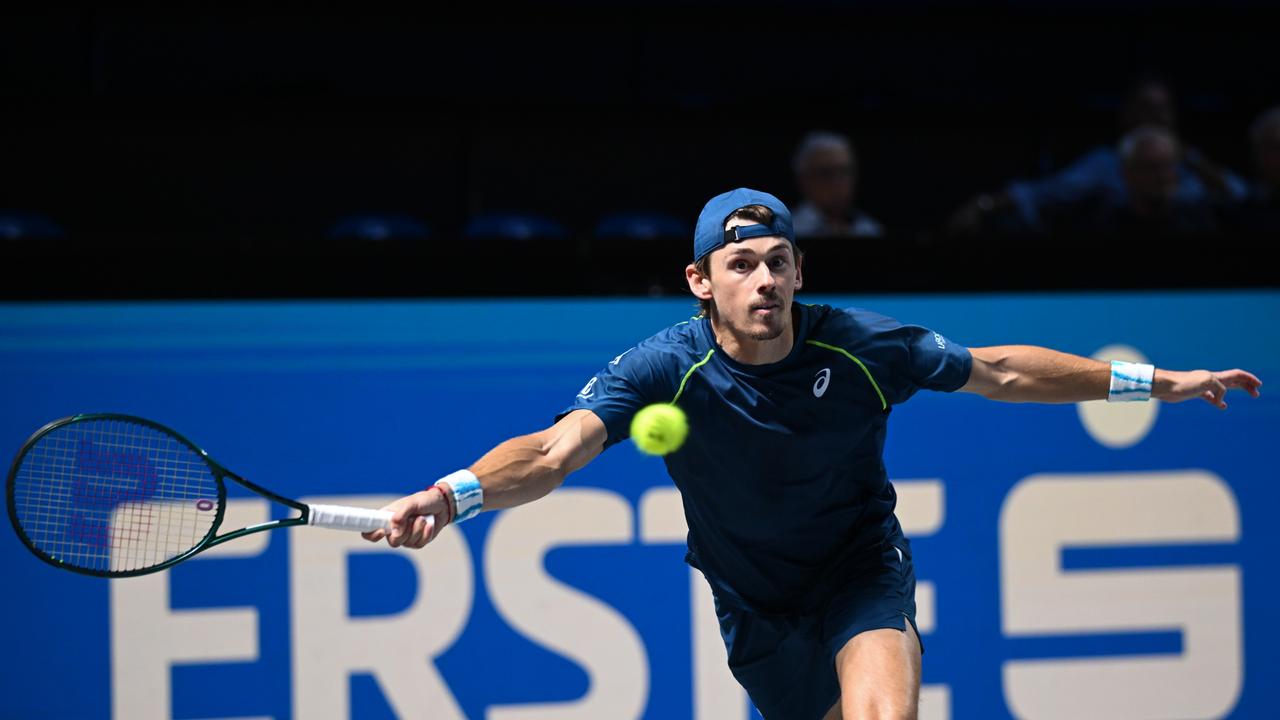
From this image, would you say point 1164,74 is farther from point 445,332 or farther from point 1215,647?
point 445,332

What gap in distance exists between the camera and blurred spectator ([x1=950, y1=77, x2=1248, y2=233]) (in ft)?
18.7

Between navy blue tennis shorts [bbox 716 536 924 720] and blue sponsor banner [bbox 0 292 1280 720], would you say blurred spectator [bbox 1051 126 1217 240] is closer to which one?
blue sponsor banner [bbox 0 292 1280 720]

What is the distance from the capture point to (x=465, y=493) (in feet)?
9.99

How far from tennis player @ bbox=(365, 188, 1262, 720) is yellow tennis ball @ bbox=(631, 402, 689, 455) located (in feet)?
0.50

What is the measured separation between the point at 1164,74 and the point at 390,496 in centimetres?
640

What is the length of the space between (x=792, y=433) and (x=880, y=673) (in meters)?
→ 0.65

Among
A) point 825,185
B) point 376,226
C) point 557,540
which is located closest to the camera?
point 557,540

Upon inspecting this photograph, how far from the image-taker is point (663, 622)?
15.8 feet

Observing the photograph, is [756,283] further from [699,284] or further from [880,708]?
[880,708]

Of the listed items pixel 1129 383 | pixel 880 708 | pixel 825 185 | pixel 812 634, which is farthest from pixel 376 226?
pixel 880 708

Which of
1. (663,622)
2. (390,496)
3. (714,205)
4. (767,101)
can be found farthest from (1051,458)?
(767,101)

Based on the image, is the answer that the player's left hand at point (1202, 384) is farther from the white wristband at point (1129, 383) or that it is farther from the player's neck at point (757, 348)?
the player's neck at point (757, 348)

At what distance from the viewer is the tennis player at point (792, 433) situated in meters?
3.42

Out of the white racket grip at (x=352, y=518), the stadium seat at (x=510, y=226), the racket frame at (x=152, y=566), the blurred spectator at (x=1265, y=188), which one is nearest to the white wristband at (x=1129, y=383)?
the blurred spectator at (x=1265, y=188)
